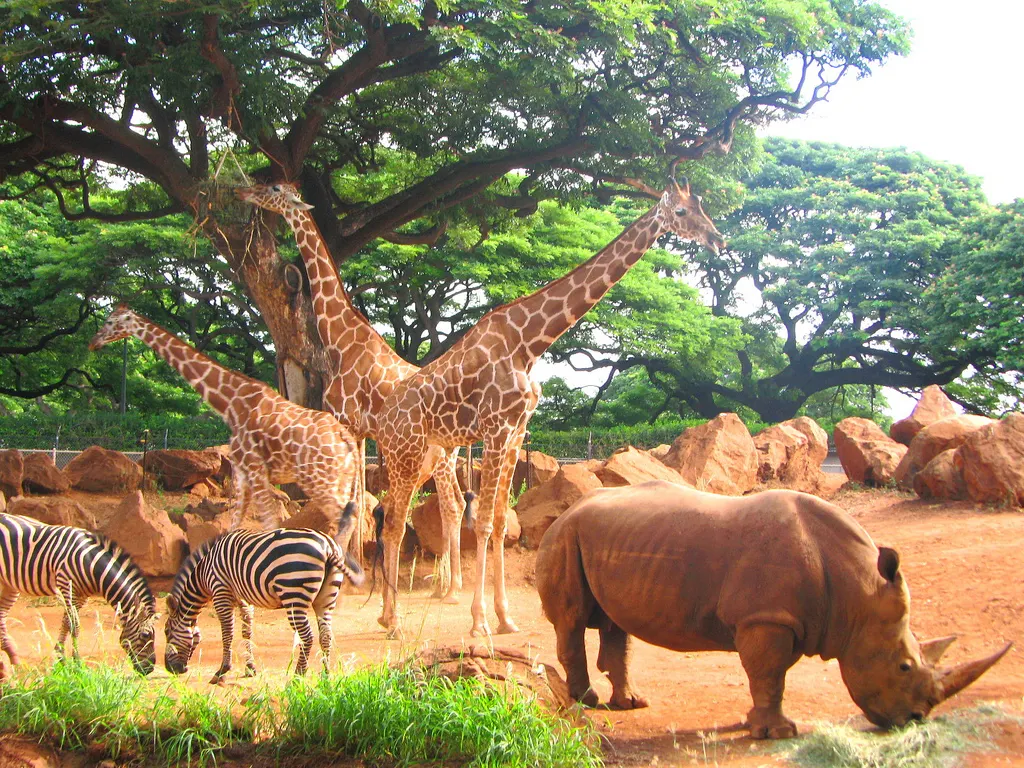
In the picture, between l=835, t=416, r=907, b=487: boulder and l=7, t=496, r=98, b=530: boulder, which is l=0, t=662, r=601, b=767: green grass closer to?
l=7, t=496, r=98, b=530: boulder

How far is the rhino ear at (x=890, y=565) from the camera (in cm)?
496

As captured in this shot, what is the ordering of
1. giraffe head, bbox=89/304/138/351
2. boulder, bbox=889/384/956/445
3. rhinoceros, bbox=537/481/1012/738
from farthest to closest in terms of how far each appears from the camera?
1. boulder, bbox=889/384/956/445
2. giraffe head, bbox=89/304/138/351
3. rhinoceros, bbox=537/481/1012/738

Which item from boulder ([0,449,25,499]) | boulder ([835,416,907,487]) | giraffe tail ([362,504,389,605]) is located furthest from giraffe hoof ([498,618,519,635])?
boulder ([0,449,25,499])

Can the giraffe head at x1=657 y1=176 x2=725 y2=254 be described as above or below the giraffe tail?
above

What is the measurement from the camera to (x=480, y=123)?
15609 millimetres

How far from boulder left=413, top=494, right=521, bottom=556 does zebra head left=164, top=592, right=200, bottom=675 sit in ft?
19.7

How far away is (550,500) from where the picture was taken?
1324 centimetres

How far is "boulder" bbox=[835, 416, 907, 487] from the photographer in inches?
583

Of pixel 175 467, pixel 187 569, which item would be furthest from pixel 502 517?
pixel 175 467

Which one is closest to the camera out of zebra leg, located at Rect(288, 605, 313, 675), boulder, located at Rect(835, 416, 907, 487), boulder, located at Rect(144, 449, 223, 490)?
zebra leg, located at Rect(288, 605, 313, 675)

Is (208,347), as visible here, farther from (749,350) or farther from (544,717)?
(544,717)

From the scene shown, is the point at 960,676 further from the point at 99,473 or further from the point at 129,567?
the point at 99,473

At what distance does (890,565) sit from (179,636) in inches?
196

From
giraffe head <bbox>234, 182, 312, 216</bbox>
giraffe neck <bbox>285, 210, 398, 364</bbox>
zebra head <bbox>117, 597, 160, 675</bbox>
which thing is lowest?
zebra head <bbox>117, 597, 160, 675</bbox>
